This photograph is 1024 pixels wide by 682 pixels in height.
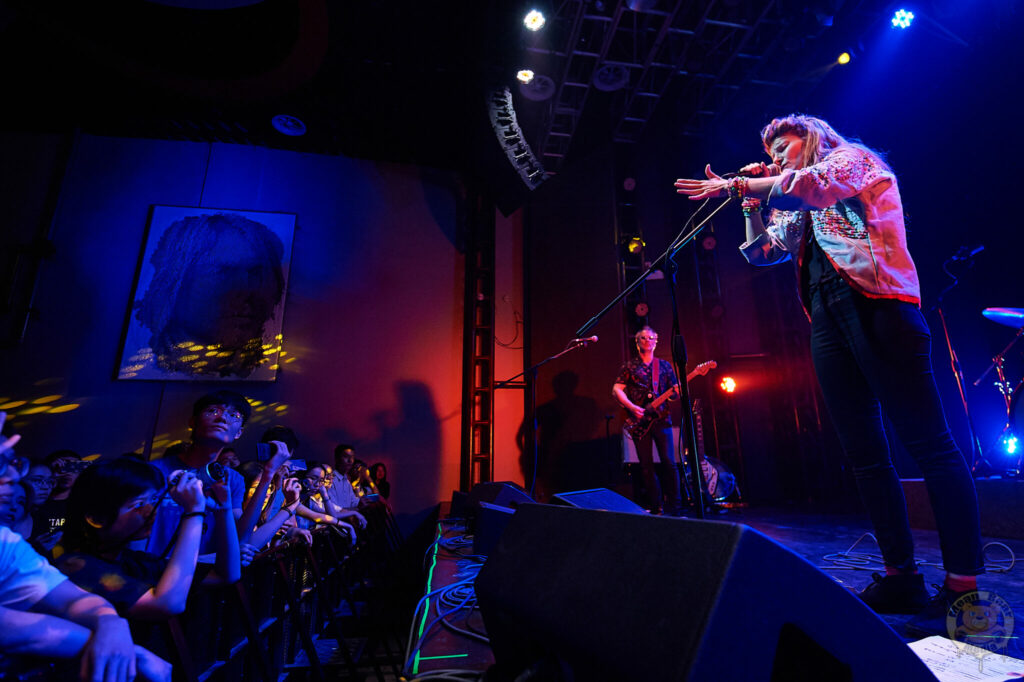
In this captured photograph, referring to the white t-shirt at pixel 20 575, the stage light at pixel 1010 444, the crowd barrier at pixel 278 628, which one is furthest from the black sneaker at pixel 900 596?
the stage light at pixel 1010 444

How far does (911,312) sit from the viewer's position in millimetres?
1355

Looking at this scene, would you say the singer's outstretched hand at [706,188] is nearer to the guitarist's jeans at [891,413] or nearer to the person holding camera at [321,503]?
the guitarist's jeans at [891,413]

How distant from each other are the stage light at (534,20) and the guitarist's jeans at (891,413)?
3.77 m

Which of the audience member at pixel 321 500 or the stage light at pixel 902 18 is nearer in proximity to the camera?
the audience member at pixel 321 500

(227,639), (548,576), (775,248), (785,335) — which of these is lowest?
(227,639)

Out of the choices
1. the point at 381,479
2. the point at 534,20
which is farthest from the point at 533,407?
the point at 534,20

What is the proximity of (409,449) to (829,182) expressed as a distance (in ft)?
16.7

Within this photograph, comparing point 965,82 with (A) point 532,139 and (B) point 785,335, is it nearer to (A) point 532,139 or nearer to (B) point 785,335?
(B) point 785,335

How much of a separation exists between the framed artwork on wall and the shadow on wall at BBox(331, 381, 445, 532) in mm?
1435

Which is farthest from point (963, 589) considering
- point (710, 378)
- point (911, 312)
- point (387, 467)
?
point (387, 467)

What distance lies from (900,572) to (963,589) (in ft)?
0.41

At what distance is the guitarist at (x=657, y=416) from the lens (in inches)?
158

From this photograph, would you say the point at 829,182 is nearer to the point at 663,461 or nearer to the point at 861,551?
the point at 861,551

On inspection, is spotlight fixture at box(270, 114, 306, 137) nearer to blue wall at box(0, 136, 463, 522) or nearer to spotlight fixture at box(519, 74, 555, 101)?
blue wall at box(0, 136, 463, 522)
